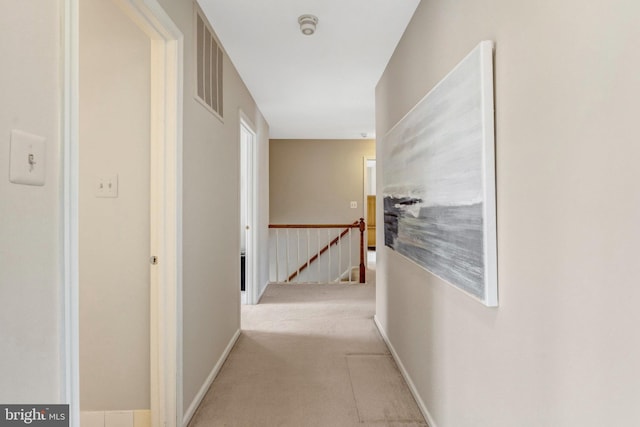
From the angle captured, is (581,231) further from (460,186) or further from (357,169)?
(357,169)

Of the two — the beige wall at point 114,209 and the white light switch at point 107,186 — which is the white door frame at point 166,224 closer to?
the beige wall at point 114,209

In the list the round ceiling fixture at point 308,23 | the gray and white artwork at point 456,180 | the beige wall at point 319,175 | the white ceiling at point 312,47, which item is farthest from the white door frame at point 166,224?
the beige wall at point 319,175

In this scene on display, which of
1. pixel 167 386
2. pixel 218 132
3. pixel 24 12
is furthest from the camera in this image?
pixel 218 132

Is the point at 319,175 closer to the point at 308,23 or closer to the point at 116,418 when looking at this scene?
the point at 308,23

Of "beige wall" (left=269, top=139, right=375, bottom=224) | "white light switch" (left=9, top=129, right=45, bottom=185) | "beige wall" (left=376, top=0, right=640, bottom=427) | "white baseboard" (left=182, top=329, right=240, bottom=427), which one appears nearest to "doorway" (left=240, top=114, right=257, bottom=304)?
"white baseboard" (left=182, top=329, right=240, bottom=427)

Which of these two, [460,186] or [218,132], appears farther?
[218,132]

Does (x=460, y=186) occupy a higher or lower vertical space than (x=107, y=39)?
lower

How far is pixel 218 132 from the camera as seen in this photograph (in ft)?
8.29

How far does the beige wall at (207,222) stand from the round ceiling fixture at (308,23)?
2.06ft

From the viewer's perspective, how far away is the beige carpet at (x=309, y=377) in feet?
6.41

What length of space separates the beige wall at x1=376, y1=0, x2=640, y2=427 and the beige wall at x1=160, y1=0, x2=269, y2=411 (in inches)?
52.9

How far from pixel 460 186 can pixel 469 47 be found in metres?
0.53

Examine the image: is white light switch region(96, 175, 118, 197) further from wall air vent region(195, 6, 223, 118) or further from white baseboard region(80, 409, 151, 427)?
white baseboard region(80, 409, 151, 427)

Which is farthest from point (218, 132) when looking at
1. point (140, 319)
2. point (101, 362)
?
point (101, 362)
